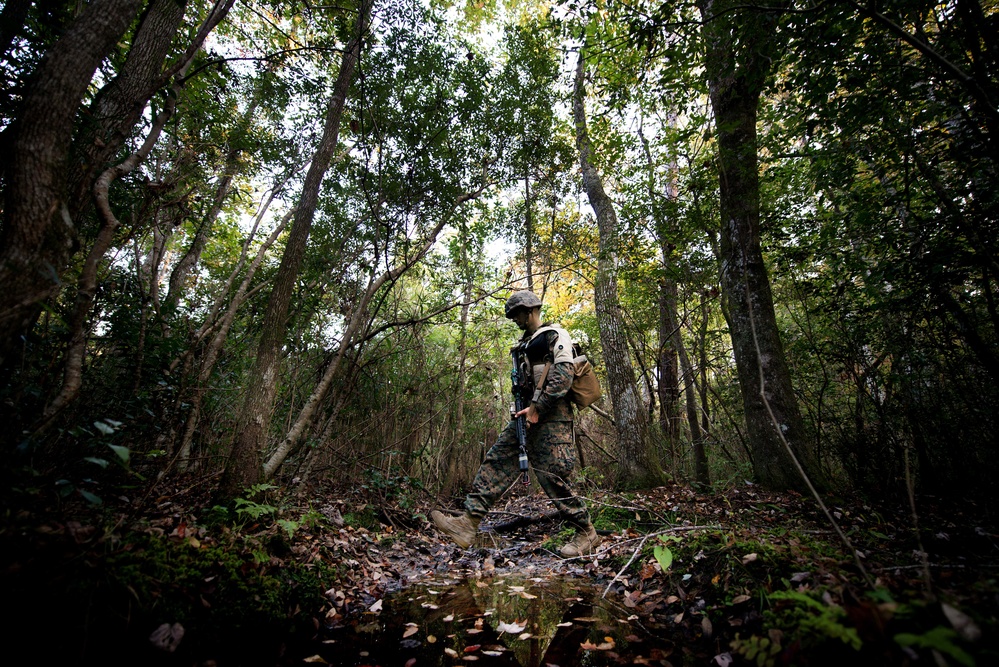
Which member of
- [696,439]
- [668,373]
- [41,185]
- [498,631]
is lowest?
[498,631]

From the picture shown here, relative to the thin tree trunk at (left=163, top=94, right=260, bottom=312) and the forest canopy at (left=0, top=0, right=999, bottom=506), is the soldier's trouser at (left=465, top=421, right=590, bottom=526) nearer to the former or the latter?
the forest canopy at (left=0, top=0, right=999, bottom=506)

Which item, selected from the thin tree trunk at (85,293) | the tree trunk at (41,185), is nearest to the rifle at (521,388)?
the thin tree trunk at (85,293)

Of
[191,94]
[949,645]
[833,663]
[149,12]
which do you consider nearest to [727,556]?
[833,663]

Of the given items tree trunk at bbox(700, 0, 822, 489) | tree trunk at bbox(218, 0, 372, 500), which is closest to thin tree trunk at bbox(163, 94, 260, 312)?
tree trunk at bbox(218, 0, 372, 500)

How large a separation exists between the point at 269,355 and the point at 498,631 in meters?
3.06

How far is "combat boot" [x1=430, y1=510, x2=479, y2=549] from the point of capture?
157 inches

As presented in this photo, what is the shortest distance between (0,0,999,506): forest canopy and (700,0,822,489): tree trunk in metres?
0.03

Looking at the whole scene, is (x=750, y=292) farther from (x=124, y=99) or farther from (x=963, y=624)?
(x=124, y=99)

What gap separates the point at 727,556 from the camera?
247cm

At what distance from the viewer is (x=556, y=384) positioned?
4.05 meters

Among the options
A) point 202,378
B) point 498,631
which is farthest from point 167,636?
point 202,378

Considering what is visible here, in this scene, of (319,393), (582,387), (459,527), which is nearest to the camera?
(459,527)

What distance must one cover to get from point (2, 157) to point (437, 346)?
240 inches

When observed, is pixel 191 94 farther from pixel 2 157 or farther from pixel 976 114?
pixel 976 114
